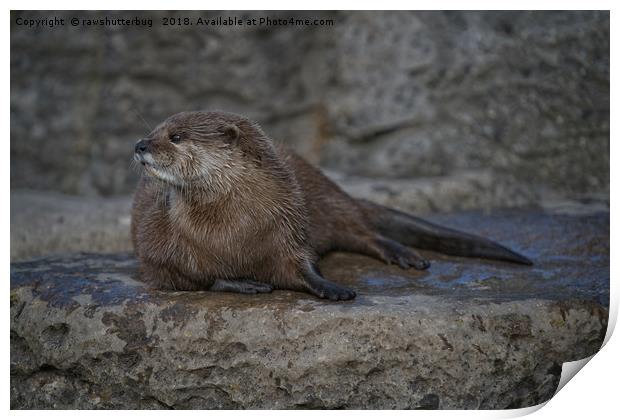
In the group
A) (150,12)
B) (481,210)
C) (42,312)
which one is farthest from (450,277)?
(150,12)

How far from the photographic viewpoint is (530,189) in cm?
421

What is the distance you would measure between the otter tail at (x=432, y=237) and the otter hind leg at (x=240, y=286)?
0.80 metres

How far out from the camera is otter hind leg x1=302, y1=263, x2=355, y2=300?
8.38 feet

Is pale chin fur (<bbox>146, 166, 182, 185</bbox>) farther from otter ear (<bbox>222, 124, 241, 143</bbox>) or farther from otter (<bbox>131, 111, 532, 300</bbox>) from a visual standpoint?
otter ear (<bbox>222, 124, 241, 143</bbox>)

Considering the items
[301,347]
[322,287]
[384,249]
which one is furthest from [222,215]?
[384,249]

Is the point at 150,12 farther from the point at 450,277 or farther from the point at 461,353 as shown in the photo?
the point at 461,353

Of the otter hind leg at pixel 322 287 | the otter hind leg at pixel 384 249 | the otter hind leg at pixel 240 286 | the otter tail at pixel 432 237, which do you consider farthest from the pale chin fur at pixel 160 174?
the otter tail at pixel 432 237

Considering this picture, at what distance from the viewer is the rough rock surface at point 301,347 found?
243 cm

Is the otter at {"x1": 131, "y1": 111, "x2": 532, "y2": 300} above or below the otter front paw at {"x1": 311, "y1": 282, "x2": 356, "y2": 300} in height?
above

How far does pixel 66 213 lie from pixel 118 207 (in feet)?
0.86

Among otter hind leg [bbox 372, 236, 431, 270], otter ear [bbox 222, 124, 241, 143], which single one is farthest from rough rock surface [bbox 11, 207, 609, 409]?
otter ear [bbox 222, 124, 241, 143]

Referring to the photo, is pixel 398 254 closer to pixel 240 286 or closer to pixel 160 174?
pixel 240 286

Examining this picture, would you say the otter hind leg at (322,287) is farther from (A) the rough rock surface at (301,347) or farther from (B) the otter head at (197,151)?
(B) the otter head at (197,151)

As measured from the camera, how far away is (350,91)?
4.64 m
